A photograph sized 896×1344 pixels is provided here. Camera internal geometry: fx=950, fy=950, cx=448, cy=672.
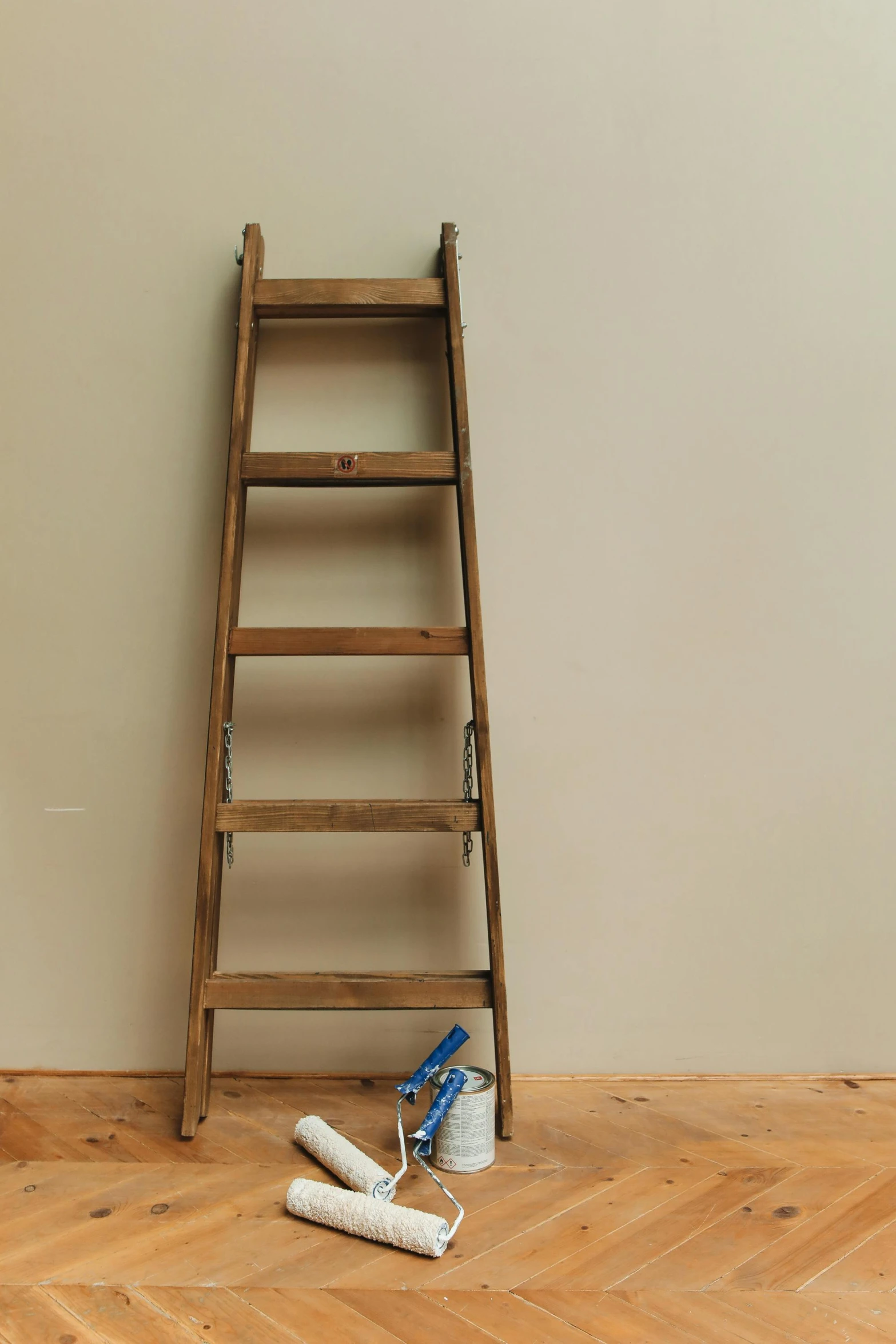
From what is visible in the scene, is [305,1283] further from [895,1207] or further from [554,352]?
[554,352]

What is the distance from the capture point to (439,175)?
1.85 m

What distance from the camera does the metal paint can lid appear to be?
5.01ft

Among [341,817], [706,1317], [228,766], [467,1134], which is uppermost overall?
[228,766]

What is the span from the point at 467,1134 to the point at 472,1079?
0.30 feet

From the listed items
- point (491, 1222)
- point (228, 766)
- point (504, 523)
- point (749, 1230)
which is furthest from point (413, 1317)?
point (504, 523)

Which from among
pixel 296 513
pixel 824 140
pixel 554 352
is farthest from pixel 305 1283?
pixel 824 140

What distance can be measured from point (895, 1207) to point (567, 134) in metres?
1.94

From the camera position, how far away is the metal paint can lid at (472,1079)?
153 centimetres

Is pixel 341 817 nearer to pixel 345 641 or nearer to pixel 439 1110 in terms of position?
pixel 345 641

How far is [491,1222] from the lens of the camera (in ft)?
4.48

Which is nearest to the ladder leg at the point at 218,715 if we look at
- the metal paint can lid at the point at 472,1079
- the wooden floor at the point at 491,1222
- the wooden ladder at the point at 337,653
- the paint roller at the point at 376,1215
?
the wooden ladder at the point at 337,653

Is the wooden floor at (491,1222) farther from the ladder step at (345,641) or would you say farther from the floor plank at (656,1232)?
the ladder step at (345,641)

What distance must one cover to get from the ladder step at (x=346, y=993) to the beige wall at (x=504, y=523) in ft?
0.63

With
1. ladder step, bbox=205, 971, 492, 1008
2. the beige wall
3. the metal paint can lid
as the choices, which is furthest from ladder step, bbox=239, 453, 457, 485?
the metal paint can lid
